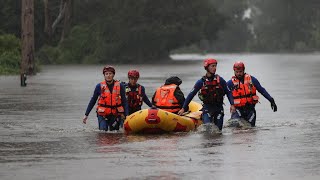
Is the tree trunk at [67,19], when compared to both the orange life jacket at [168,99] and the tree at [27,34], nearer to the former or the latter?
the tree at [27,34]

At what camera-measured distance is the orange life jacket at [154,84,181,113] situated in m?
19.3

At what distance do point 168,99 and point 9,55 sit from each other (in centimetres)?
4175

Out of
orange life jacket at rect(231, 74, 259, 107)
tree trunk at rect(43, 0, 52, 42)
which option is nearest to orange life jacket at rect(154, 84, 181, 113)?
orange life jacket at rect(231, 74, 259, 107)

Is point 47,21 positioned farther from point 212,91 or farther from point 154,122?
point 154,122

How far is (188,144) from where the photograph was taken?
16.3 metres

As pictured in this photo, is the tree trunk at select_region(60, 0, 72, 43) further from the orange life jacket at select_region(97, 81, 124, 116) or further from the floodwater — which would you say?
the orange life jacket at select_region(97, 81, 124, 116)

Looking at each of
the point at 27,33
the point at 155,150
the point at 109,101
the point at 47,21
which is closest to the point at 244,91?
the point at 109,101

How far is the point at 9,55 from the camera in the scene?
59875 mm

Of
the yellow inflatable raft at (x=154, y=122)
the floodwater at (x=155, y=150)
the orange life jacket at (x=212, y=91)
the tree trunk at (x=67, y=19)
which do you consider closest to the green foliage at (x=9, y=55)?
the tree trunk at (x=67, y=19)

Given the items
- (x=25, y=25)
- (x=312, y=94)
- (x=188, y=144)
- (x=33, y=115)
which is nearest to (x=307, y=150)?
(x=188, y=144)

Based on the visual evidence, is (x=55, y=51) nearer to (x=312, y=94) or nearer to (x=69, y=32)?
(x=69, y=32)

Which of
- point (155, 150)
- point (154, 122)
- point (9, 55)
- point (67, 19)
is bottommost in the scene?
point (155, 150)

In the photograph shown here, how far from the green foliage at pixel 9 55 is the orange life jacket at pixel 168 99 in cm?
3840

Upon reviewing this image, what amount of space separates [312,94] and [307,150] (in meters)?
18.6
